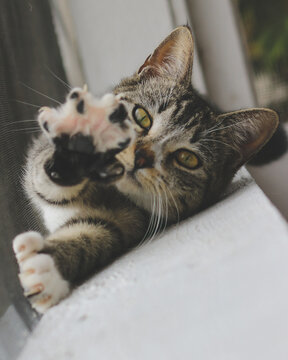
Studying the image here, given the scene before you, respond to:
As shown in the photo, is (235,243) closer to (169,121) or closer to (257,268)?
(257,268)

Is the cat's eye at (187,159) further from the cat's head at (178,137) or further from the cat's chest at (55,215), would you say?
the cat's chest at (55,215)

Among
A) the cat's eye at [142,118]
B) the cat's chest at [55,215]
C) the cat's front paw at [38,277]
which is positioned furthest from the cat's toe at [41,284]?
the cat's eye at [142,118]

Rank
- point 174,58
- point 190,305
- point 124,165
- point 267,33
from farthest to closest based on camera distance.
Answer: point 267,33 < point 174,58 < point 124,165 < point 190,305

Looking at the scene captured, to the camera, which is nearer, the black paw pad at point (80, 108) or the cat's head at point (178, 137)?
the black paw pad at point (80, 108)

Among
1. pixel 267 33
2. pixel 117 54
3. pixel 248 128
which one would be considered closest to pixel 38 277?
pixel 248 128

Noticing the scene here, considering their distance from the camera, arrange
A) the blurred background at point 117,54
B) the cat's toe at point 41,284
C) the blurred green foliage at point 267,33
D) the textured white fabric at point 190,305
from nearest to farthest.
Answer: the textured white fabric at point 190,305 → the cat's toe at point 41,284 → the blurred background at point 117,54 → the blurred green foliage at point 267,33

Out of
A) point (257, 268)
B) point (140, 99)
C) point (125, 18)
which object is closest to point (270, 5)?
point (125, 18)

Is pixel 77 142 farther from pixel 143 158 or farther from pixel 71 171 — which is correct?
pixel 143 158
